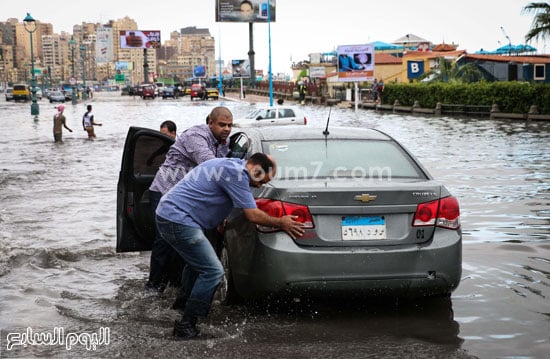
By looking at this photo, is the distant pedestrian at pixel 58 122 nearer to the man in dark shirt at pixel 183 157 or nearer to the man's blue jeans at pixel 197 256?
the man in dark shirt at pixel 183 157

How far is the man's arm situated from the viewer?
18.2 ft

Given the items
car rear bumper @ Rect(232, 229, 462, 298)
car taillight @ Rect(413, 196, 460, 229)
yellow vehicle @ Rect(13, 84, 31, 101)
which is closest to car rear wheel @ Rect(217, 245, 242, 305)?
car rear bumper @ Rect(232, 229, 462, 298)

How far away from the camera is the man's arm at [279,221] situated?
554 centimetres

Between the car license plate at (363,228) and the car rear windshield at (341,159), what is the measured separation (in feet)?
1.51

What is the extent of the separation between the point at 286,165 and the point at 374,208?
33.8 inches

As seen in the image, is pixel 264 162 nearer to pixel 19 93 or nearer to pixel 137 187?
pixel 137 187

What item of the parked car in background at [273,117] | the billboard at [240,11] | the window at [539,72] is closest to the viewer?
the parked car in background at [273,117]

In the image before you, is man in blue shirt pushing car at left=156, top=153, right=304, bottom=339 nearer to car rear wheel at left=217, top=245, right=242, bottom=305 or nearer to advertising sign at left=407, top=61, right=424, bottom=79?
car rear wheel at left=217, top=245, right=242, bottom=305

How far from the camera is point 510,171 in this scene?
1745 cm

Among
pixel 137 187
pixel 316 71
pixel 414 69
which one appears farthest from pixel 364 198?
pixel 316 71

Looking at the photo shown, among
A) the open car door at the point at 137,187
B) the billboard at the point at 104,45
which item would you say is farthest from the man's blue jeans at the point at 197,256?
the billboard at the point at 104,45

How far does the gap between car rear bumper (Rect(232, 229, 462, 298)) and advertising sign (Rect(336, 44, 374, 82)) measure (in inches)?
2018

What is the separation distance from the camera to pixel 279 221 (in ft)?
18.7

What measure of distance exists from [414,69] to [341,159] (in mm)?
69157
